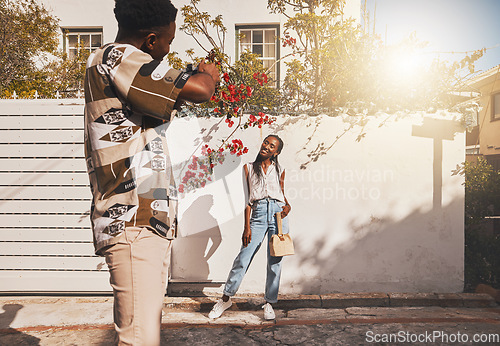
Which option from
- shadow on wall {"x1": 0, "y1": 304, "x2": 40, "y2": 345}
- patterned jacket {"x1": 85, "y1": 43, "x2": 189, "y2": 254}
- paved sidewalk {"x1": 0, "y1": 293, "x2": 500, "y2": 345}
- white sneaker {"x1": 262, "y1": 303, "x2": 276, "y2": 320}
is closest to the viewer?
patterned jacket {"x1": 85, "y1": 43, "x2": 189, "y2": 254}

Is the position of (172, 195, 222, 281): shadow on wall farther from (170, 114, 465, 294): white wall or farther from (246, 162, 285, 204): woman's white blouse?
(246, 162, 285, 204): woman's white blouse

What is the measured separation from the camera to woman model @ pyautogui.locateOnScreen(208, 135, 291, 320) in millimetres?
4469

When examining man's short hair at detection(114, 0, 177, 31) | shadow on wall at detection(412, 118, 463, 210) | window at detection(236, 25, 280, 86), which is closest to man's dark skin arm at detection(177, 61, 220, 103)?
man's short hair at detection(114, 0, 177, 31)

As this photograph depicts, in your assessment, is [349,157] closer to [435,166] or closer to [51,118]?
[435,166]

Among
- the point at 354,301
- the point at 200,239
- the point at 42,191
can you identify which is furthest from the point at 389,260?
the point at 42,191

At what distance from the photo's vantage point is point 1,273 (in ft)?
16.7

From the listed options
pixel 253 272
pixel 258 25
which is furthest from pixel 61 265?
pixel 258 25

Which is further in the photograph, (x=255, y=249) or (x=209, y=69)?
(x=255, y=249)

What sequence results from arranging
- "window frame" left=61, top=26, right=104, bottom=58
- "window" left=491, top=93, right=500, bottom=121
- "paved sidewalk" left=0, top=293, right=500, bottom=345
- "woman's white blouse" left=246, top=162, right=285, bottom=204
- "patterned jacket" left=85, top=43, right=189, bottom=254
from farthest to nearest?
"window" left=491, top=93, right=500, bottom=121 → "window frame" left=61, top=26, right=104, bottom=58 → "woman's white blouse" left=246, top=162, right=285, bottom=204 → "paved sidewalk" left=0, top=293, right=500, bottom=345 → "patterned jacket" left=85, top=43, right=189, bottom=254

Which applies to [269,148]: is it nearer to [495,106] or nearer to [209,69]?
[209,69]

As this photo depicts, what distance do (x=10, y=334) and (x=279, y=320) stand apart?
112 inches

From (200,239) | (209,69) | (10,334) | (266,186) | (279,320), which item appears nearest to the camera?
(209,69)

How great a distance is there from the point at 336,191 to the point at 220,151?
1627 mm

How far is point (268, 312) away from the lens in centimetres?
444
